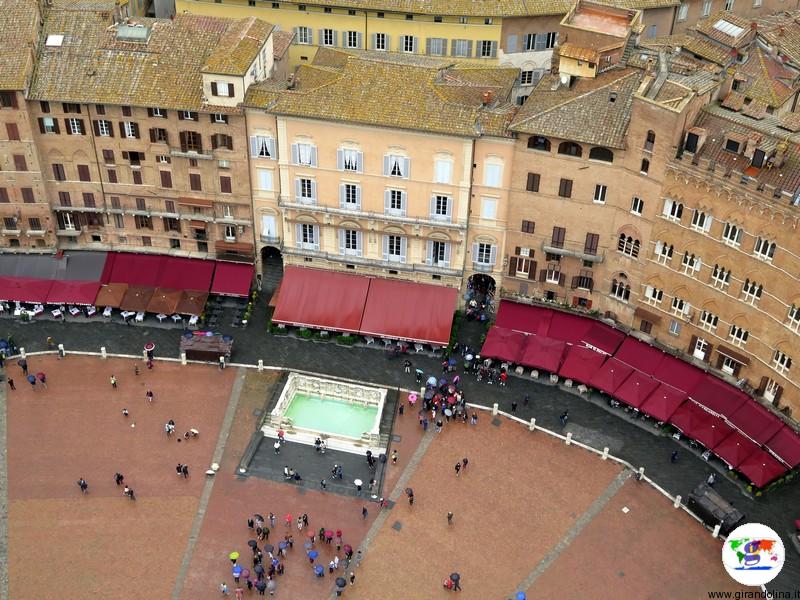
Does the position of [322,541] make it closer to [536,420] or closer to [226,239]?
[536,420]

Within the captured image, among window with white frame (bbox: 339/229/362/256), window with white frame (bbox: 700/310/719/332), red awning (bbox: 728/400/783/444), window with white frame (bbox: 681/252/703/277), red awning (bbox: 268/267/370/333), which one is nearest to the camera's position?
red awning (bbox: 728/400/783/444)

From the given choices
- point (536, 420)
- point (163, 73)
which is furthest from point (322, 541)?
point (163, 73)

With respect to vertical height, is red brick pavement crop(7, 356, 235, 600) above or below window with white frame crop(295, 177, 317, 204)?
below

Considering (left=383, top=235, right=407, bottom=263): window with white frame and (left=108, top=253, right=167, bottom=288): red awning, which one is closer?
(left=383, top=235, right=407, bottom=263): window with white frame

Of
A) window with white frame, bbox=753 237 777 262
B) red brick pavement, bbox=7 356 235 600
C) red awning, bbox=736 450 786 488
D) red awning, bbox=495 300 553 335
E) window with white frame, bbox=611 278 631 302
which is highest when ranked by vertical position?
window with white frame, bbox=753 237 777 262

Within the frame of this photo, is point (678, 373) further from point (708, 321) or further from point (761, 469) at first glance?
point (761, 469)

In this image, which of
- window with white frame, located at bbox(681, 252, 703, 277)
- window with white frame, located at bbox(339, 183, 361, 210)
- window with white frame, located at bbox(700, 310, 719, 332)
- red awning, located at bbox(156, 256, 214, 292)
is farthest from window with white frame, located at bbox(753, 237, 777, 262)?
red awning, located at bbox(156, 256, 214, 292)

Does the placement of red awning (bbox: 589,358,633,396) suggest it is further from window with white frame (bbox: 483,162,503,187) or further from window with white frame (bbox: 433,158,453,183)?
window with white frame (bbox: 433,158,453,183)
